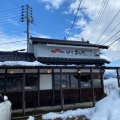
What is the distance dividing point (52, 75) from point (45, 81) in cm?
81

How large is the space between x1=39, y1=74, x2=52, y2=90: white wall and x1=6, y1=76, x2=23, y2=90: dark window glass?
1.80m

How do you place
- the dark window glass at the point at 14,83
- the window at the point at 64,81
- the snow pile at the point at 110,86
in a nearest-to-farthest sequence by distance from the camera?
the dark window glass at the point at 14,83 → the window at the point at 64,81 → the snow pile at the point at 110,86

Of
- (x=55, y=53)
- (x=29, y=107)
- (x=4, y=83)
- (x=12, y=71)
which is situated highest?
(x=55, y=53)

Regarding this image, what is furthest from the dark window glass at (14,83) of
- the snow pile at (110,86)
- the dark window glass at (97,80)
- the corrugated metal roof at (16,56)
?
the snow pile at (110,86)

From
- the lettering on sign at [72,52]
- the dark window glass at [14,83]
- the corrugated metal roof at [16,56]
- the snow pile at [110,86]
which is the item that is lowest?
the snow pile at [110,86]

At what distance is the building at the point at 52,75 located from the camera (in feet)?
45.4

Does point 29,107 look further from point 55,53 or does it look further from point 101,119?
point 101,119

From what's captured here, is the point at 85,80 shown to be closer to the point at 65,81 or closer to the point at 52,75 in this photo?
the point at 65,81

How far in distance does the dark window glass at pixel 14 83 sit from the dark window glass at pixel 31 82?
0.59 metres

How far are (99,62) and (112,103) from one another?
871 cm

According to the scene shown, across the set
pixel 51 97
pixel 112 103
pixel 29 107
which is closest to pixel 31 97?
pixel 29 107

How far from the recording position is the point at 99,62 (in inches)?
685

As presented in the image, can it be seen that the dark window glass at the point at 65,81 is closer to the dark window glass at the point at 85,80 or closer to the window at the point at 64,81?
the window at the point at 64,81

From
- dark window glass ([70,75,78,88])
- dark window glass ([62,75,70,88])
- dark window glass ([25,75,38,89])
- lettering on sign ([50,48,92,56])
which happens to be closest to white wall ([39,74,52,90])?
dark window glass ([25,75,38,89])
